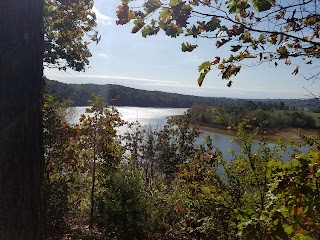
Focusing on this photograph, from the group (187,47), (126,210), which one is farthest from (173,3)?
(126,210)

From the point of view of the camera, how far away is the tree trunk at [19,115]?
136 cm

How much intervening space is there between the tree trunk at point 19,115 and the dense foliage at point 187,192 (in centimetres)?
106

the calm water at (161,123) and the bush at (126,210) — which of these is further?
the bush at (126,210)

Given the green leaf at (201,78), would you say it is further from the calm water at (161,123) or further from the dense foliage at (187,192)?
the calm water at (161,123)

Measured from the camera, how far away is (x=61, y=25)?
6.73 m

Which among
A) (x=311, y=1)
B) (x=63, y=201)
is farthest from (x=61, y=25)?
(x=311, y=1)

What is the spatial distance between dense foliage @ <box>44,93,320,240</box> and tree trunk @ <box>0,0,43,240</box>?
106cm

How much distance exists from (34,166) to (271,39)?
1903 mm

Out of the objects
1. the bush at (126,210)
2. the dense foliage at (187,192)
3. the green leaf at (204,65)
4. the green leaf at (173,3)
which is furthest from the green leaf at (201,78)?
the bush at (126,210)

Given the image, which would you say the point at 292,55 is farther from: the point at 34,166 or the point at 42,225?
the point at 42,225

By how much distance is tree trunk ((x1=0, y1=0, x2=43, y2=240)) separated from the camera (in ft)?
4.47

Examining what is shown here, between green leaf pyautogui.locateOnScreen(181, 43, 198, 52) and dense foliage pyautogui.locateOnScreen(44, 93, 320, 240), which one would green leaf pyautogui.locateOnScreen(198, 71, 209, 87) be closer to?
green leaf pyautogui.locateOnScreen(181, 43, 198, 52)

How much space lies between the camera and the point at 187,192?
19.6 feet

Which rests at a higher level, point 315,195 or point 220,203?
point 315,195
